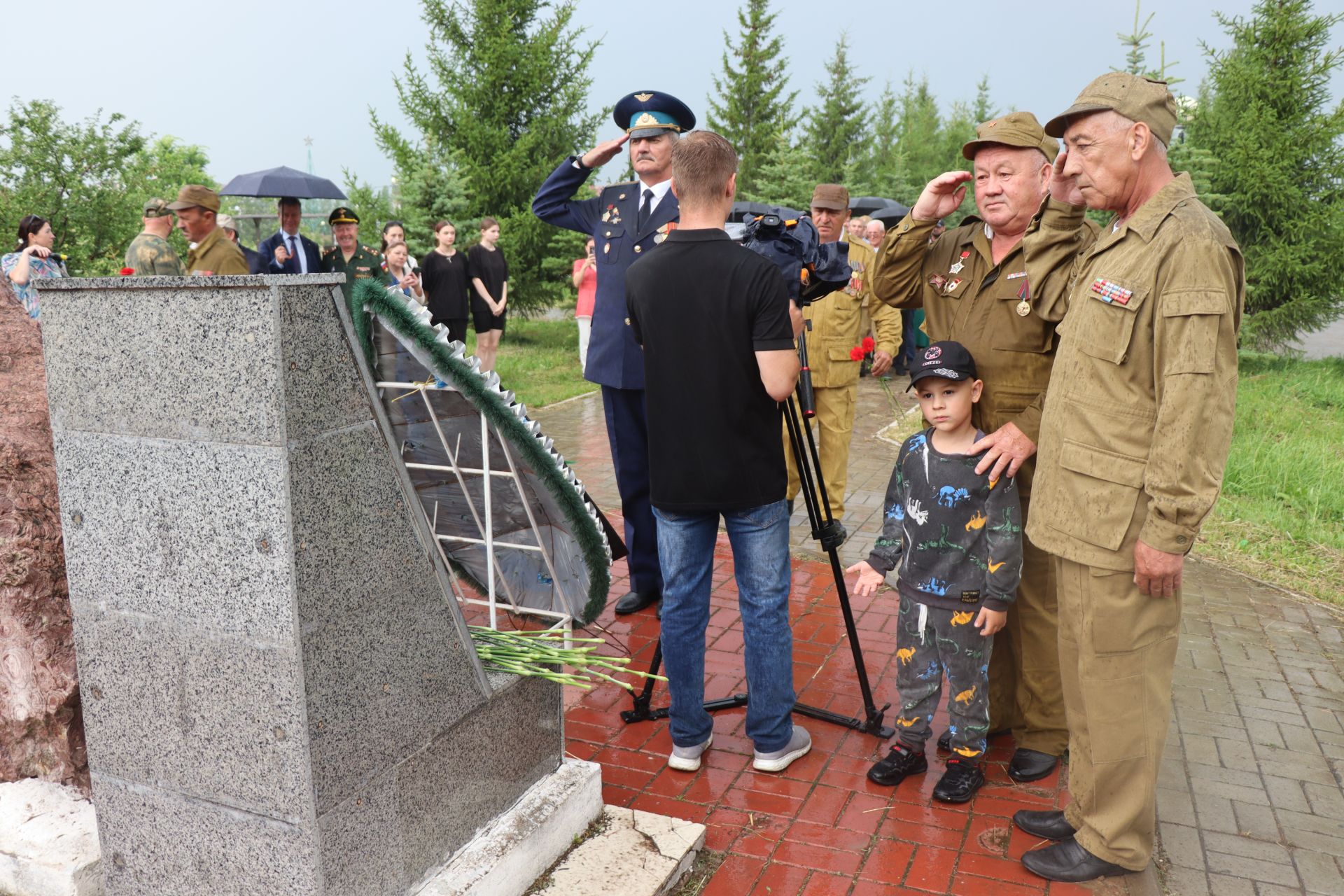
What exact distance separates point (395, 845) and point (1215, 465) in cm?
219

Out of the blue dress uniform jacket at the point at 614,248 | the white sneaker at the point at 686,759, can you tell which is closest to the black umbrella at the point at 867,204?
the blue dress uniform jacket at the point at 614,248

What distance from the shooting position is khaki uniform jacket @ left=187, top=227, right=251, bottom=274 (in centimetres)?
618

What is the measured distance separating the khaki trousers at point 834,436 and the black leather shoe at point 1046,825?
308 centimetres

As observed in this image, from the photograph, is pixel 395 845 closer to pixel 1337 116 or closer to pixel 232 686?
pixel 232 686

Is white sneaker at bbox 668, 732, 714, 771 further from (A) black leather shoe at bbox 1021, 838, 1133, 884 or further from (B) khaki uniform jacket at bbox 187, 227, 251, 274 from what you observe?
(B) khaki uniform jacket at bbox 187, 227, 251, 274

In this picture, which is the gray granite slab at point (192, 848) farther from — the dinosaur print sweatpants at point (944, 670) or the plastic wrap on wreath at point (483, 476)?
the dinosaur print sweatpants at point (944, 670)

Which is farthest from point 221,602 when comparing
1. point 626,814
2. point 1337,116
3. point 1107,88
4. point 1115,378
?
point 1337,116

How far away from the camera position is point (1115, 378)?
270 centimetres

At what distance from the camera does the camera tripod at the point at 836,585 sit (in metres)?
3.42

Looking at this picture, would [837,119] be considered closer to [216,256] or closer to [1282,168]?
[1282,168]

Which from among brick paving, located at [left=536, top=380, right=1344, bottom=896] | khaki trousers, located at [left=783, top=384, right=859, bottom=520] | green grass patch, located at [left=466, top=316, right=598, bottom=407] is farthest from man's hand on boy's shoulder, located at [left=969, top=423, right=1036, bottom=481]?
green grass patch, located at [left=466, top=316, right=598, bottom=407]

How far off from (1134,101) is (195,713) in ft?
8.90

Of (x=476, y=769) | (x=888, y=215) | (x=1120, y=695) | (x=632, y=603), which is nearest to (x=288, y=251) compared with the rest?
(x=632, y=603)

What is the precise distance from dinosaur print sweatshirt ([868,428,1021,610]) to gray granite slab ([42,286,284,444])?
80.3 inches
